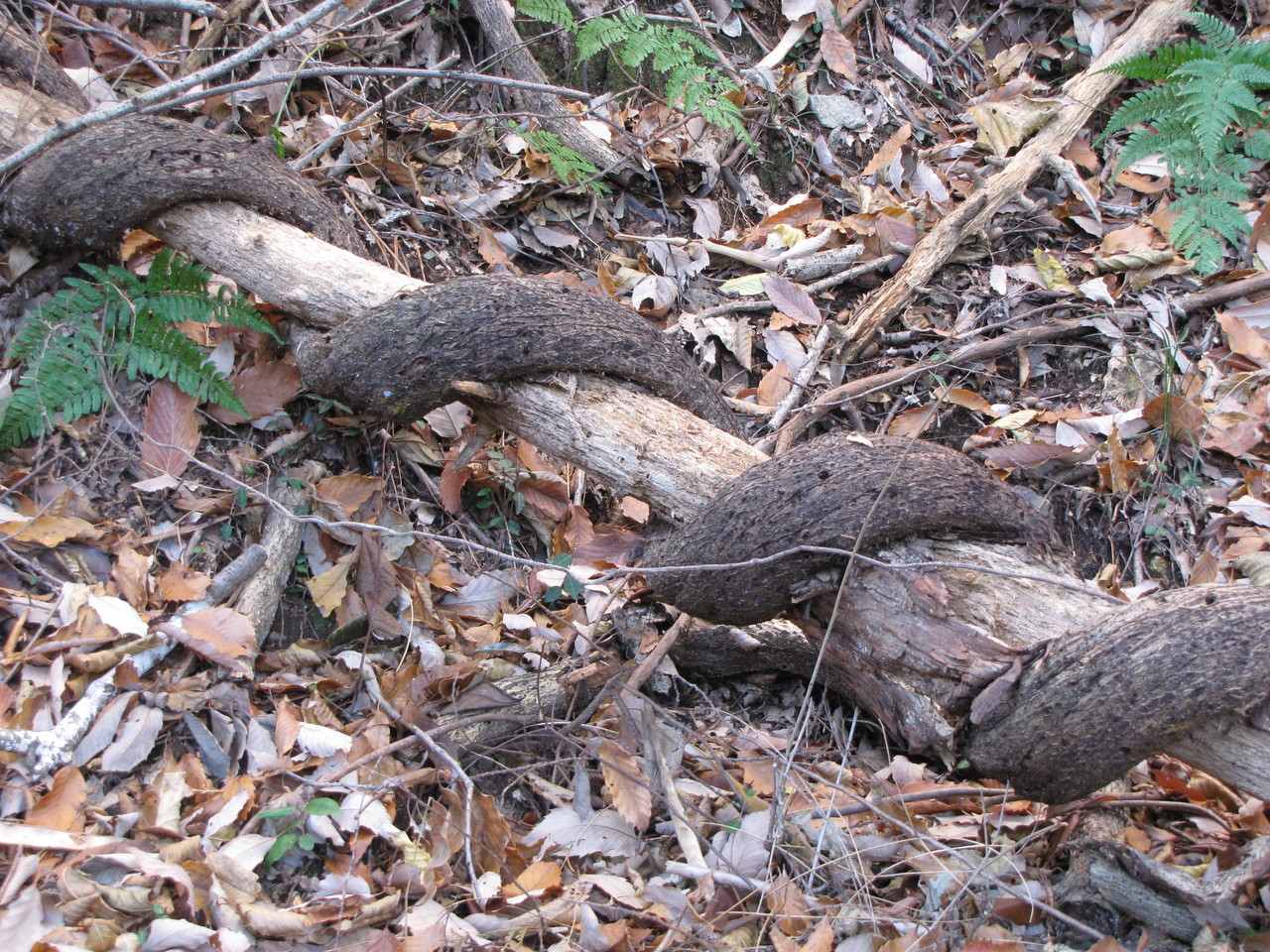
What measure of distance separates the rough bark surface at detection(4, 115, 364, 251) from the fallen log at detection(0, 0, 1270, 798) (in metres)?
0.07

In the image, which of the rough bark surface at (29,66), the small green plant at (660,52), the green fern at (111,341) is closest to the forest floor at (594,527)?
the green fern at (111,341)

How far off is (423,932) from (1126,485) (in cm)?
246

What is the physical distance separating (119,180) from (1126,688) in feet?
8.96

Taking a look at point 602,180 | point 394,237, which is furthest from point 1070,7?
point 394,237

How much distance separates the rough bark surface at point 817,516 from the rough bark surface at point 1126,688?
0.37 m

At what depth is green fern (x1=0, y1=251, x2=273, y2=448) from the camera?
2.25m

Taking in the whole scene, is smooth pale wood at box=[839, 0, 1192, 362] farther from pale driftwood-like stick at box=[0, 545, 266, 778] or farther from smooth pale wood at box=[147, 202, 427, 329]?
pale driftwood-like stick at box=[0, 545, 266, 778]

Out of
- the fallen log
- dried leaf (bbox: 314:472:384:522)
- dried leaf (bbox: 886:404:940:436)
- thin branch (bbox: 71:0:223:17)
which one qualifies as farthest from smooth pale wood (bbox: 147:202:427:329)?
dried leaf (bbox: 886:404:940:436)

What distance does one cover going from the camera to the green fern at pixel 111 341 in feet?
7.39

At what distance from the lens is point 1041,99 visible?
375 cm

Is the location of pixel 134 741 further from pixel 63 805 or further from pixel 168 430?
pixel 168 430

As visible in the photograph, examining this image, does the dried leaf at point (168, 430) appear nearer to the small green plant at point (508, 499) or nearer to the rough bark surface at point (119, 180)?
the rough bark surface at point (119, 180)

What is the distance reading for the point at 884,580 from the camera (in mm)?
1965

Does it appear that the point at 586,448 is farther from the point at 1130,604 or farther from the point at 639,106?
the point at 639,106
